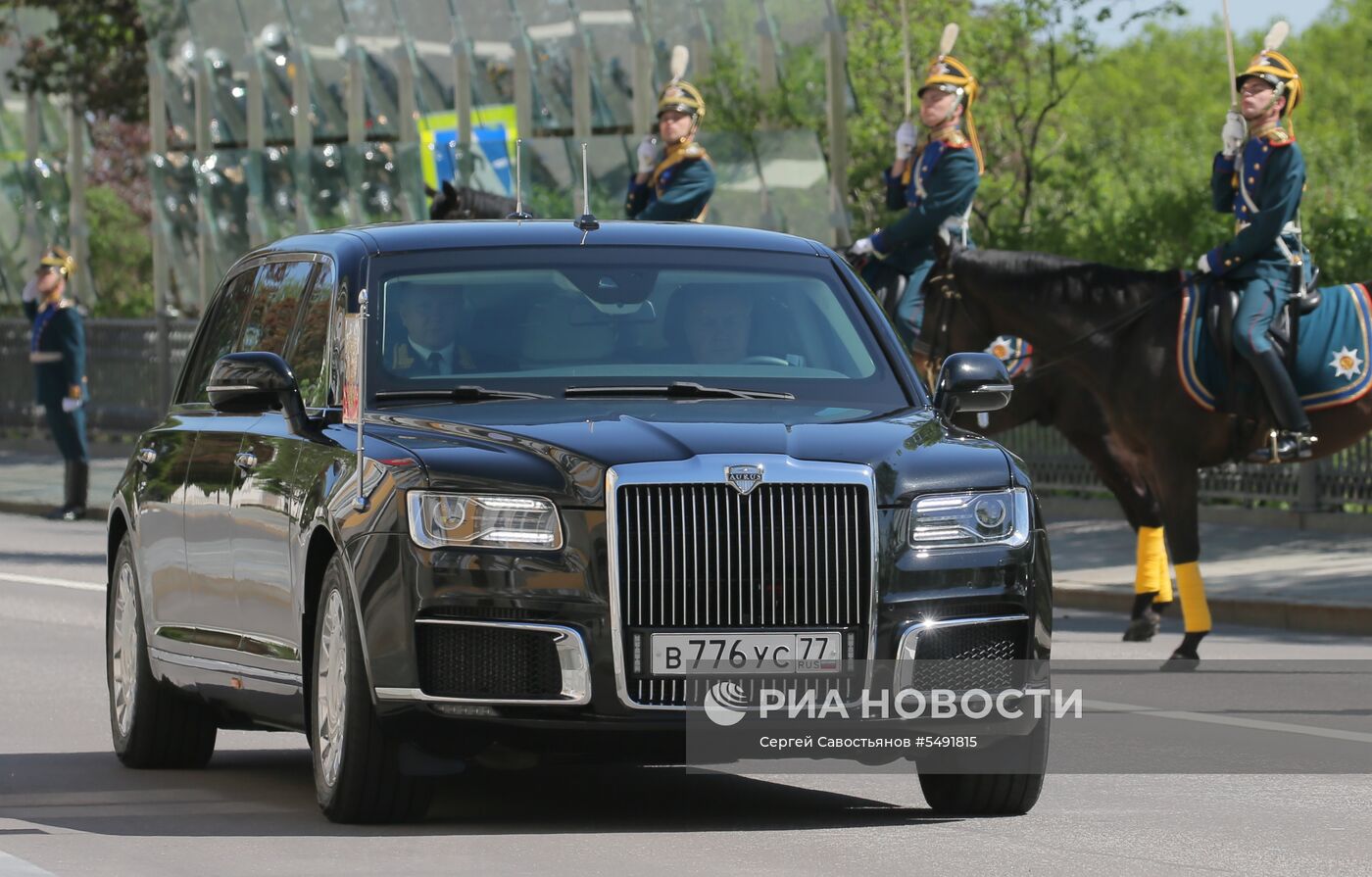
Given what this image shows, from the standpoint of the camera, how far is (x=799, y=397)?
30.2 ft

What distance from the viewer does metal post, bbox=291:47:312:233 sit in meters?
41.5

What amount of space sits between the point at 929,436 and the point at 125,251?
5246 centimetres

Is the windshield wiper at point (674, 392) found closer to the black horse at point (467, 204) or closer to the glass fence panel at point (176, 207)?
the black horse at point (467, 204)

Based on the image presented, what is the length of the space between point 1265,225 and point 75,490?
15.6 meters

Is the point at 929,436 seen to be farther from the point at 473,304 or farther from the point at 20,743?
the point at 20,743

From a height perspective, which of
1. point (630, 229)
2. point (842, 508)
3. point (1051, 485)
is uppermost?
point (630, 229)

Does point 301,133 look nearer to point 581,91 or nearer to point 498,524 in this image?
point 581,91

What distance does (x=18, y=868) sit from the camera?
25.6 ft

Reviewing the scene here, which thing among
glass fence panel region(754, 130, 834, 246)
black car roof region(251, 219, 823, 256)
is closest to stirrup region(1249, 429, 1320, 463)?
black car roof region(251, 219, 823, 256)

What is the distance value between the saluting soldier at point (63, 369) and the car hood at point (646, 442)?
62.7 ft

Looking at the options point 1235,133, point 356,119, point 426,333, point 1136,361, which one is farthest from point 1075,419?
point 356,119

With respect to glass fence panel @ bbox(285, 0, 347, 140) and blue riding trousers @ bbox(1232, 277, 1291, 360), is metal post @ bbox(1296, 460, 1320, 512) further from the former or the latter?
glass fence panel @ bbox(285, 0, 347, 140)

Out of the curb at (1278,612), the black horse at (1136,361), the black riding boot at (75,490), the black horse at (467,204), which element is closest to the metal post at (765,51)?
the black riding boot at (75,490)

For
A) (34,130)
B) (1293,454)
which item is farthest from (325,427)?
(34,130)
